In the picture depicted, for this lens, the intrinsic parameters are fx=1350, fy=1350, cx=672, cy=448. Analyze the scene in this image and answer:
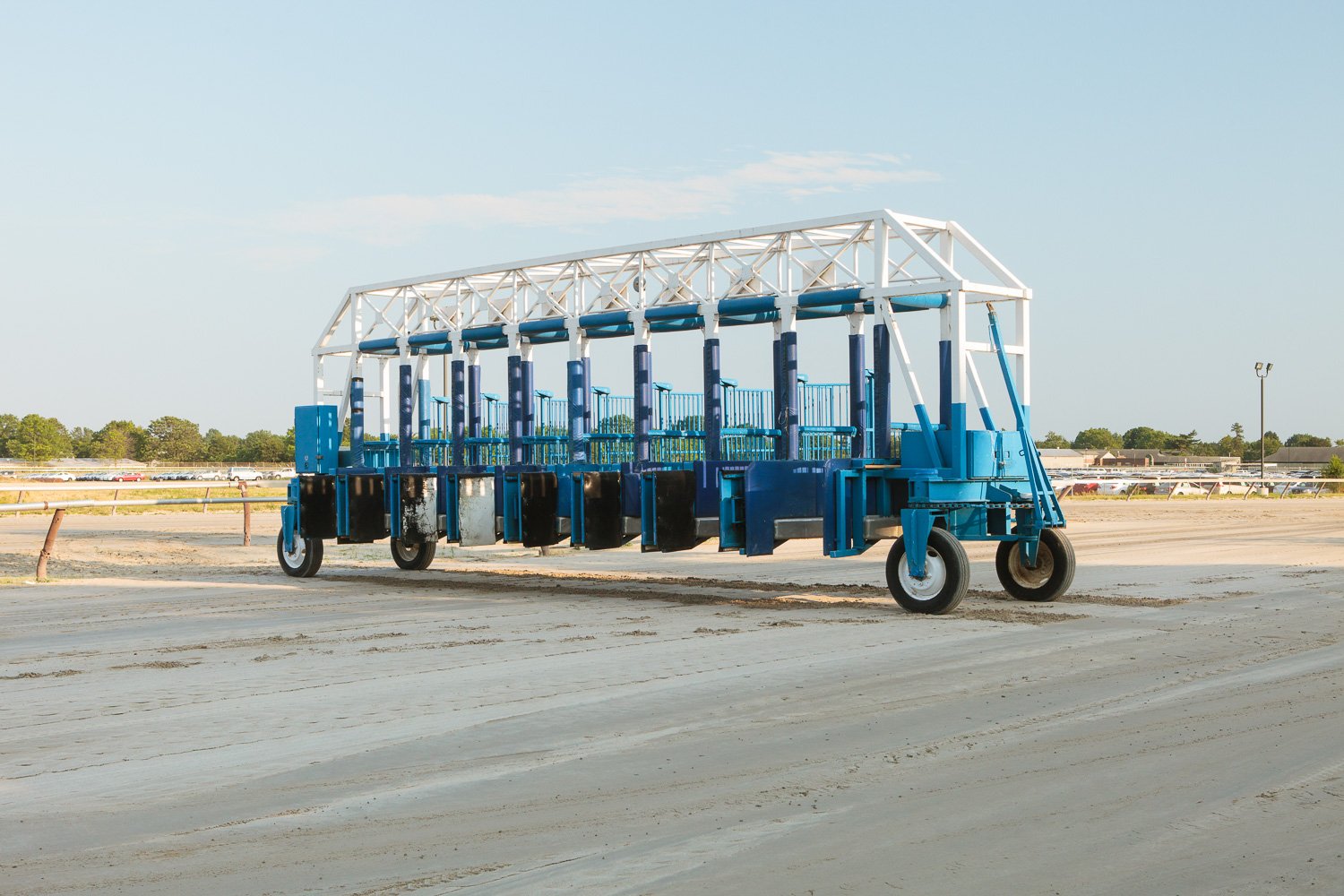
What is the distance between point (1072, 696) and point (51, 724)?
266 inches

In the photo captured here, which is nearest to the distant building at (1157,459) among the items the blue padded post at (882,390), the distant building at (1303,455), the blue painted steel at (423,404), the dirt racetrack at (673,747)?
the distant building at (1303,455)

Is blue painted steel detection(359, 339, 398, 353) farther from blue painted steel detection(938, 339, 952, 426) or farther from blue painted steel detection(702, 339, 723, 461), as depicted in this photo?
blue painted steel detection(938, 339, 952, 426)

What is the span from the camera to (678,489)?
1709cm

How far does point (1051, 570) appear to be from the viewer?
52.6 ft

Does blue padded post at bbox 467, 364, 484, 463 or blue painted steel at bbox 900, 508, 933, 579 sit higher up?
blue padded post at bbox 467, 364, 484, 463

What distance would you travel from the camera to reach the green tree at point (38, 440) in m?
140

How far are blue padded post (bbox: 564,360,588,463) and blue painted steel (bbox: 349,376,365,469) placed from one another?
15.7 ft

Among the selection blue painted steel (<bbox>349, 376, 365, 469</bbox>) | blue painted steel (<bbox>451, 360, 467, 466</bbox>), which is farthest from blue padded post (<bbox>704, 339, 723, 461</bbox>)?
blue painted steel (<bbox>349, 376, 365, 469</bbox>)

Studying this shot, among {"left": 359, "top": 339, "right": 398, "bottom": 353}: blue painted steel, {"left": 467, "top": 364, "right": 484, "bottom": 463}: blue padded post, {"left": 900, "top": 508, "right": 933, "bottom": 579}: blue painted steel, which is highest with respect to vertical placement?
{"left": 359, "top": 339, "right": 398, "bottom": 353}: blue painted steel

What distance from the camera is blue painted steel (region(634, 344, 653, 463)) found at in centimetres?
1938

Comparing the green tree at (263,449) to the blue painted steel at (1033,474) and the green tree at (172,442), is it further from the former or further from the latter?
the blue painted steel at (1033,474)

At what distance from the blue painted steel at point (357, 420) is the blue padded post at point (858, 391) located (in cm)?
904

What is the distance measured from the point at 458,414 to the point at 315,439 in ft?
8.12

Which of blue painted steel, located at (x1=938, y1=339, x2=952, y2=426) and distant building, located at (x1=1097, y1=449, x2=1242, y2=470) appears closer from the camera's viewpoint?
blue painted steel, located at (x1=938, y1=339, x2=952, y2=426)
